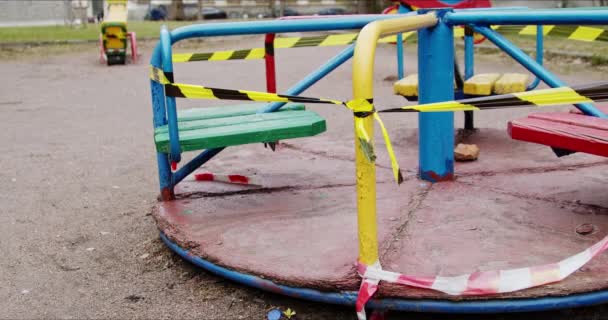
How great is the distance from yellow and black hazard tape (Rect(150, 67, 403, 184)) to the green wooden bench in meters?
0.27

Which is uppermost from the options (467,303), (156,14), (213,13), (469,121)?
(156,14)

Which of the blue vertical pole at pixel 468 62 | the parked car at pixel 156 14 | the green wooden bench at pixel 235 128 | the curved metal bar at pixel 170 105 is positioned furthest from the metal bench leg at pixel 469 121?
the parked car at pixel 156 14

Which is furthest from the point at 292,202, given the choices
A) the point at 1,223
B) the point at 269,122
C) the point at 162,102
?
the point at 1,223

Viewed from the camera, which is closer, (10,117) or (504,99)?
(504,99)

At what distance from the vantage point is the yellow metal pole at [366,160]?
277 cm

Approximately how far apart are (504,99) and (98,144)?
15.4ft

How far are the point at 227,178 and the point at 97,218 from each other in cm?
83

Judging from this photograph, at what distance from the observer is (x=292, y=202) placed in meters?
4.10

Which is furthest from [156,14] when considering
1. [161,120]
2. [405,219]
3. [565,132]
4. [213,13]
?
[565,132]

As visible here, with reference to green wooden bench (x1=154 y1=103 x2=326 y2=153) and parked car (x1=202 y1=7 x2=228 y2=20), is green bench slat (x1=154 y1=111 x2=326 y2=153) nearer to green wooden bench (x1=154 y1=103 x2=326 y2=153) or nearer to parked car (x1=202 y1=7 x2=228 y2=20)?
green wooden bench (x1=154 y1=103 x2=326 y2=153)

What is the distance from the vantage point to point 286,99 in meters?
3.29

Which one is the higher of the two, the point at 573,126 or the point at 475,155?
the point at 573,126

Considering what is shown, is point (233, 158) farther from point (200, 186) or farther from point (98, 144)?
point (98, 144)

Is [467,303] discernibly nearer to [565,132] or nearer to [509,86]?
[565,132]
